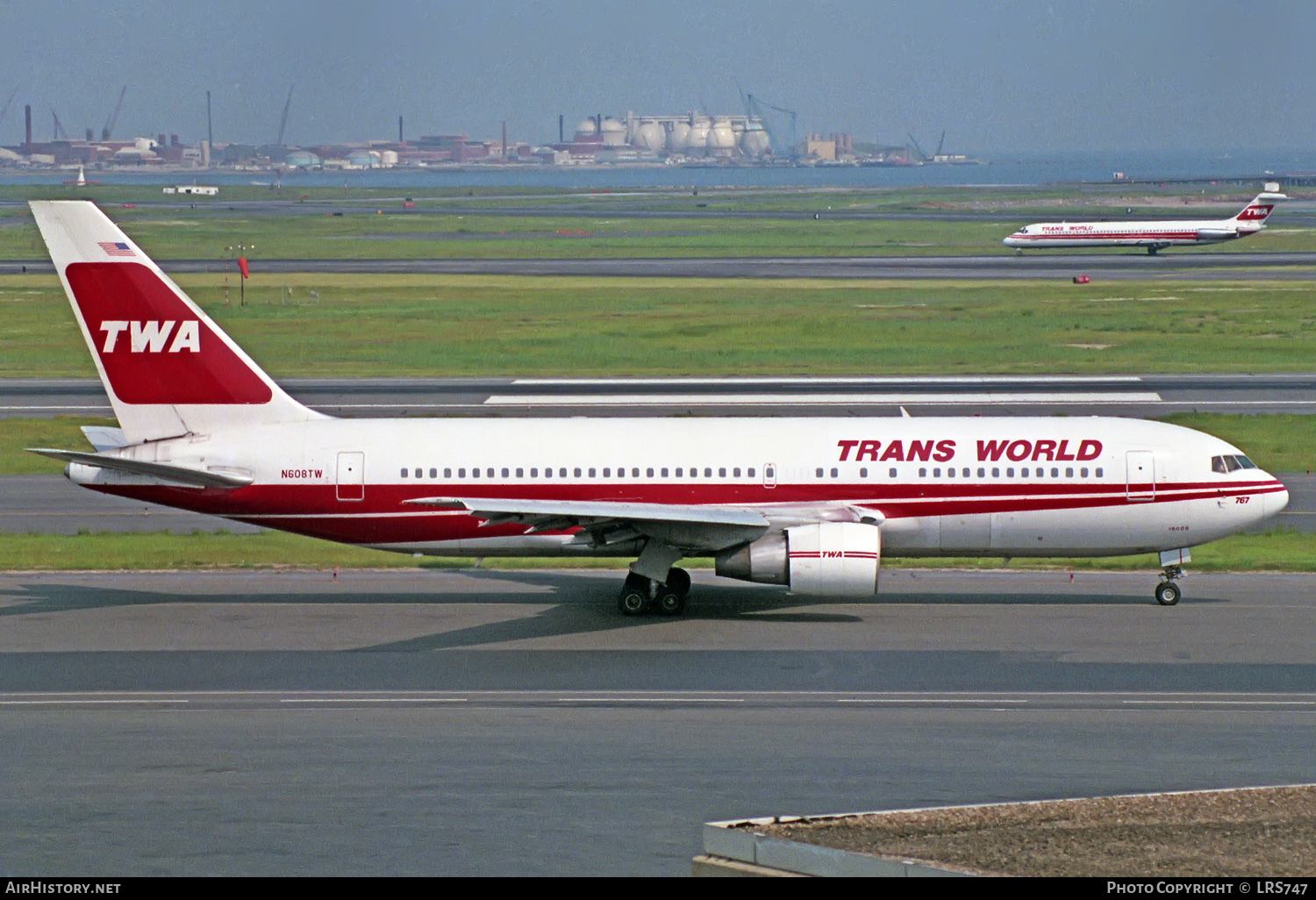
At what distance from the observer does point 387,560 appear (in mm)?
41844

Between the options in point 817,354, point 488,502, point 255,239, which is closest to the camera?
point 488,502

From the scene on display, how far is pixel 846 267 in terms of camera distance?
138500 mm

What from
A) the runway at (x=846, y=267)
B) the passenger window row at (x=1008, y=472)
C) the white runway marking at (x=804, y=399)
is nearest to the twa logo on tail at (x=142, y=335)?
the passenger window row at (x=1008, y=472)

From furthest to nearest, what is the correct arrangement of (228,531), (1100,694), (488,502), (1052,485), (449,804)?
1. (228,531)
2. (1052,485)
3. (488,502)
4. (1100,694)
5. (449,804)

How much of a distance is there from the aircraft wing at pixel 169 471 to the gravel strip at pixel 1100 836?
70.3ft

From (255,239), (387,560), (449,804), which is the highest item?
(255,239)

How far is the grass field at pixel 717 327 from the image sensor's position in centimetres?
8088

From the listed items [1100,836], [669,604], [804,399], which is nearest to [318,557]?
[669,604]

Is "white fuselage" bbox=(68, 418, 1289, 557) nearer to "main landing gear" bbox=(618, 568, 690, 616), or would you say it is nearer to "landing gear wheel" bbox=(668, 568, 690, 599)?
"main landing gear" bbox=(618, 568, 690, 616)

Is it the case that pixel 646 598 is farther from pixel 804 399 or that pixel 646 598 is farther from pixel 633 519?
pixel 804 399

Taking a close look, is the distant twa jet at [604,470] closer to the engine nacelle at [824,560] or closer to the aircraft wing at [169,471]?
Answer: the aircraft wing at [169,471]

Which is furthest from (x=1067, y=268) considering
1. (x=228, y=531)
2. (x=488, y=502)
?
(x=488, y=502)

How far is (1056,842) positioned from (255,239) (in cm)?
17076

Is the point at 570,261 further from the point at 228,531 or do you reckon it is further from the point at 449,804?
the point at 449,804
